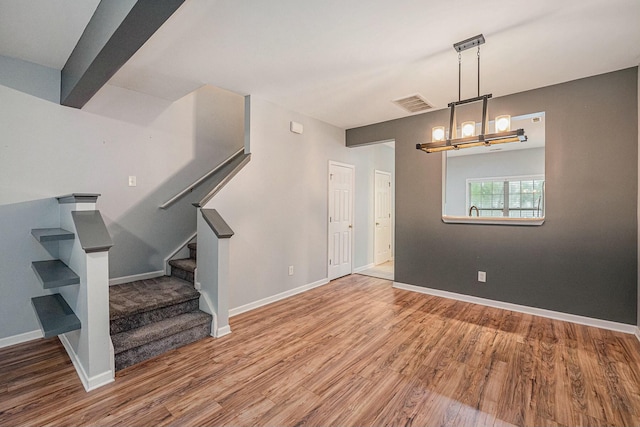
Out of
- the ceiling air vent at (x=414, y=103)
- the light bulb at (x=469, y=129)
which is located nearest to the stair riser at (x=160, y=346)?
the light bulb at (x=469, y=129)

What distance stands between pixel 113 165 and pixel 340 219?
3.37 metres

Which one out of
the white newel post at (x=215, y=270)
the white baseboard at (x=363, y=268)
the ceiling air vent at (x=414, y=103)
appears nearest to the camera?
the white newel post at (x=215, y=270)

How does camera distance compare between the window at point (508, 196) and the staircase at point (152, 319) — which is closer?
the staircase at point (152, 319)

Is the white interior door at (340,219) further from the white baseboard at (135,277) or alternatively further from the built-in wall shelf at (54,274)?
the built-in wall shelf at (54,274)

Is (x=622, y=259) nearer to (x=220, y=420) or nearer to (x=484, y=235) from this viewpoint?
(x=484, y=235)

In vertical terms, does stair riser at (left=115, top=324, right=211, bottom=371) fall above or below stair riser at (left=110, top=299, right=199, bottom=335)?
below

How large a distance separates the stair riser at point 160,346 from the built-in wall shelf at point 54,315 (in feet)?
1.40

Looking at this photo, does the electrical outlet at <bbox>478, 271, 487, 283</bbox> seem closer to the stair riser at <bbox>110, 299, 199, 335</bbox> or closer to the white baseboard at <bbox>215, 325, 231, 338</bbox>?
the white baseboard at <bbox>215, 325, 231, 338</bbox>

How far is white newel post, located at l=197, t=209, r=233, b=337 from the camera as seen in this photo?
9.71 feet

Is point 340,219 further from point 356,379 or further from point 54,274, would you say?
point 54,274

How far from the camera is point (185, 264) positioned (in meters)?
3.68

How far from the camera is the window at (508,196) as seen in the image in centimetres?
680

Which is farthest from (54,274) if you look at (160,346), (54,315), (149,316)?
(160,346)

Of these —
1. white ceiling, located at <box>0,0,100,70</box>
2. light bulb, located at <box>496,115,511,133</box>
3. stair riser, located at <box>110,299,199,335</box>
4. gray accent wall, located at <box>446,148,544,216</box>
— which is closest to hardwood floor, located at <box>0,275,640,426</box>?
stair riser, located at <box>110,299,199,335</box>
